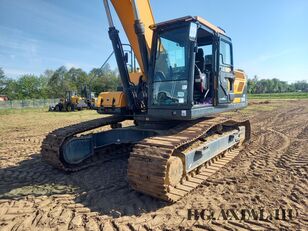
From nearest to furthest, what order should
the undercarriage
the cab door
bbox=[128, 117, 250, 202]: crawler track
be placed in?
bbox=[128, 117, 250, 202]: crawler track < the undercarriage < the cab door

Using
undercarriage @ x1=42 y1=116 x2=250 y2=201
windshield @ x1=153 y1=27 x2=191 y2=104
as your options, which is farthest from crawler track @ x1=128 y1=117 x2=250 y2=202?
windshield @ x1=153 y1=27 x2=191 y2=104

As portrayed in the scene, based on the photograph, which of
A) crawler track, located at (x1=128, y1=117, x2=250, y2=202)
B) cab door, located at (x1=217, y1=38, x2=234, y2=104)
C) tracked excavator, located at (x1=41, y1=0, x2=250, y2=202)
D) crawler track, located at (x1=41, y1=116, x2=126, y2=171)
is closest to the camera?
crawler track, located at (x1=128, y1=117, x2=250, y2=202)

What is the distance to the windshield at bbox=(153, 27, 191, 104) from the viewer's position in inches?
186

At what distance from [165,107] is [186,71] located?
2.54 ft

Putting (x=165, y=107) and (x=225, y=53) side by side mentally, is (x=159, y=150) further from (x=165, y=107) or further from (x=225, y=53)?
(x=225, y=53)

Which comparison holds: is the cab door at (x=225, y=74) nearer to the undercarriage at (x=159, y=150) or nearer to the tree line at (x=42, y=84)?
the undercarriage at (x=159, y=150)

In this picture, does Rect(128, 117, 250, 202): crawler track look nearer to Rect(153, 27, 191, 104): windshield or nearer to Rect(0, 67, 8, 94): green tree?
Rect(153, 27, 191, 104): windshield

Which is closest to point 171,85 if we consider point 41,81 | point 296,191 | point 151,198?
point 151,198

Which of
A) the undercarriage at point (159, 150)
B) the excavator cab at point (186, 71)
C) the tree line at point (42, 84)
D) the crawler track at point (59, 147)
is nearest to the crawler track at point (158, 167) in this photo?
the undercarriage at point (159, 150)

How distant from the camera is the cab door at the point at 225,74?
566 centimetres

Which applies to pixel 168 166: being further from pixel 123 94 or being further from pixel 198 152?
pixel 123 94

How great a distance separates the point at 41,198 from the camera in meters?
4.36

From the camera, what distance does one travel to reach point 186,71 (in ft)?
15.5

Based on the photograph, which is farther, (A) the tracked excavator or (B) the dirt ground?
(A) the tracked excavator
